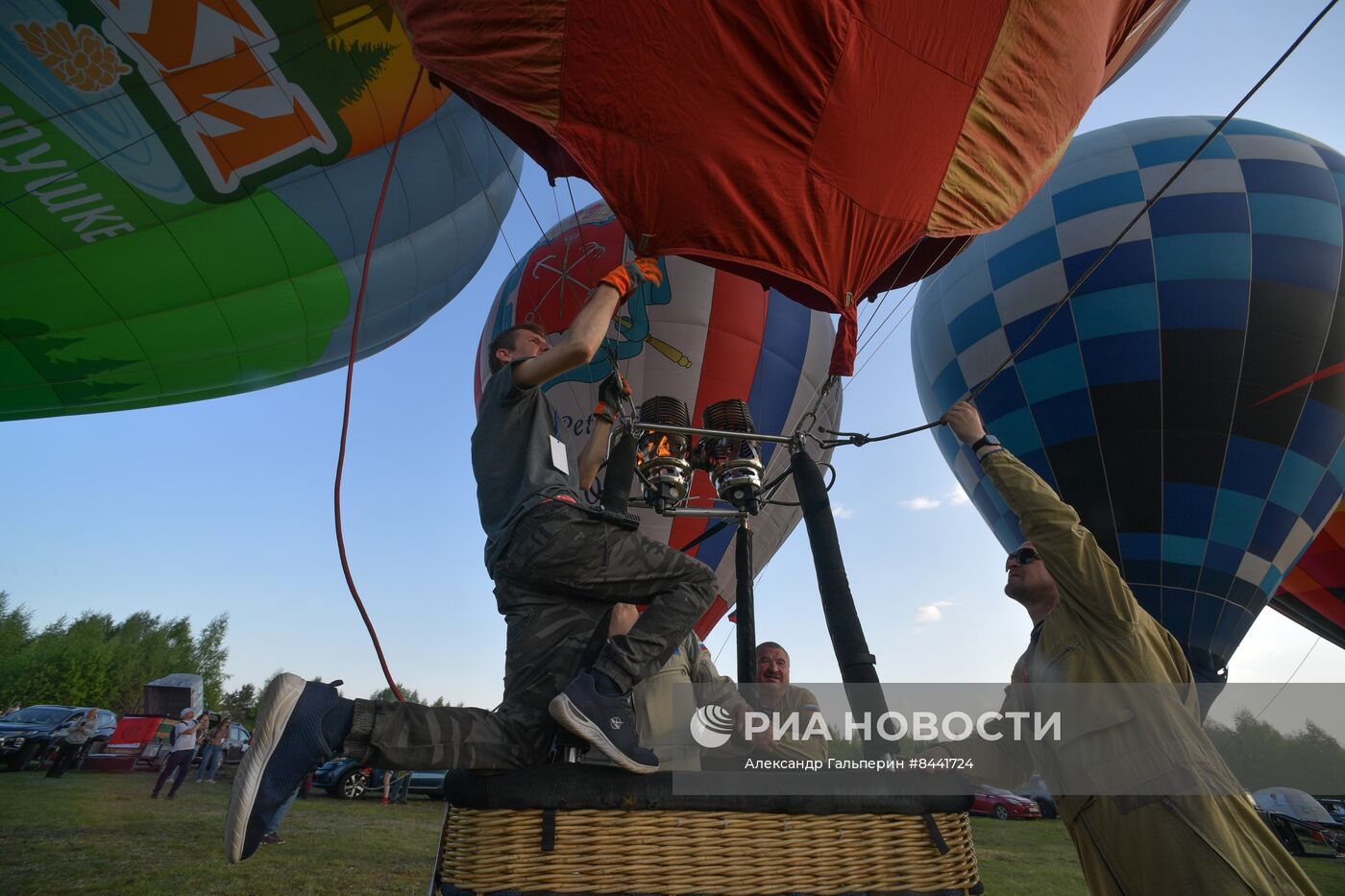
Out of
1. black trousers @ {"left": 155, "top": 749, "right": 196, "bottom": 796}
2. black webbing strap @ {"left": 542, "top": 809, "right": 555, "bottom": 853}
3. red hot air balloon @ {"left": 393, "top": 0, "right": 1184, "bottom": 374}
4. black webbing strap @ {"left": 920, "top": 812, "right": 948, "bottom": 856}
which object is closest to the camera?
black webbing strap @ {"left": 542, "top": 809, "right": 555, "bottom": 853}

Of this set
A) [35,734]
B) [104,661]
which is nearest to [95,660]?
[104,661]

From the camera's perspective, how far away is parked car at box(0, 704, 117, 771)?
36.9 feet

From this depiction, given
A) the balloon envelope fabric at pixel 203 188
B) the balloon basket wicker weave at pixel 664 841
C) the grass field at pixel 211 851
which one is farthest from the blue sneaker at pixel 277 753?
the balloon envelope fabric at pixel 203 188

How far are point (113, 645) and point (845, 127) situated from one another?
49.2 m

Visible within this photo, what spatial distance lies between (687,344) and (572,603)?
5.69 m

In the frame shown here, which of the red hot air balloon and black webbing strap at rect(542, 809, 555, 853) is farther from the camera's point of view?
the red hot air balloon

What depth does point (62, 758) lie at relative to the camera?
1052 cm

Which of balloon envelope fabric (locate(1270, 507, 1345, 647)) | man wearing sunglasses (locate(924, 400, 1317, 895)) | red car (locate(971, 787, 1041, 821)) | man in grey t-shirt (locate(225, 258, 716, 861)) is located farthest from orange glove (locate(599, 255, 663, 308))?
red car (locate(971, 787, 1041, 821))

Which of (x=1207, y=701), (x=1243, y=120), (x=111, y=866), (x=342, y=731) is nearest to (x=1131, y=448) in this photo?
(x=1207, y=701)

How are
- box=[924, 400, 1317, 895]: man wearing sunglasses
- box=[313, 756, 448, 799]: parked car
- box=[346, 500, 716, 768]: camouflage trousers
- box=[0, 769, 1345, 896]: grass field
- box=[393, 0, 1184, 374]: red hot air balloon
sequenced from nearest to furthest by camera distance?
1. box=[346, 500, 716, 768]: camouflage trousers
2. box=[924, 400, 1317, 895]: man wearing sunglasses
3. box=[393, 0, 1184, 374]: red hot air balloon
4. box=[0, 769, 1345, 896]: grass field
5. box=[313, 756, 448, 799]: parked car

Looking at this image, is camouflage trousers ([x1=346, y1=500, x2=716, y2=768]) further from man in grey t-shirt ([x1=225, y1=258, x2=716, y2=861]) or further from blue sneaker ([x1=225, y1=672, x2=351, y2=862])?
blue sneaker ([x1=225, y1=672, x2=351, y2=862])

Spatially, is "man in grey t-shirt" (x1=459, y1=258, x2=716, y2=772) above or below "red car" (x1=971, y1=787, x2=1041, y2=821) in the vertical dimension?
below

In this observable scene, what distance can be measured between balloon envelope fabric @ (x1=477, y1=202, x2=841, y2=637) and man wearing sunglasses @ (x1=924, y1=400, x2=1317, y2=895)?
4.66 meters

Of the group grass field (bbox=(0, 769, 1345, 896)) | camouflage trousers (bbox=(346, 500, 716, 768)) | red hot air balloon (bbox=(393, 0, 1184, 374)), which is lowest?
grass field (bbox=(0, 769, 1345, 896))
